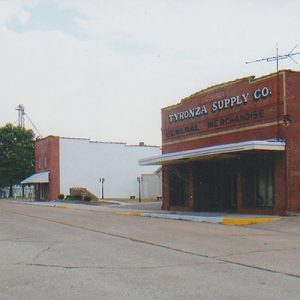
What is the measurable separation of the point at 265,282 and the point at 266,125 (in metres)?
15.0

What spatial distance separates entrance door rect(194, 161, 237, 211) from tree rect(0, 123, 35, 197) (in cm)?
4895

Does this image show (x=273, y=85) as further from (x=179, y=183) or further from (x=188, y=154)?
(x=179, y=183)

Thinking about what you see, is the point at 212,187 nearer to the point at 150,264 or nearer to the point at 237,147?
the point at 237,147

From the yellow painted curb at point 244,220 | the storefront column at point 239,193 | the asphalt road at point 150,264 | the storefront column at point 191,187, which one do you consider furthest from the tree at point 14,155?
the asphalt road at point 150,264

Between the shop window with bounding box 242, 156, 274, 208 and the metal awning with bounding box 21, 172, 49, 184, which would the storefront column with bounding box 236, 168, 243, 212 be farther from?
the metal awning with bounding box 21, 172, 49, 184

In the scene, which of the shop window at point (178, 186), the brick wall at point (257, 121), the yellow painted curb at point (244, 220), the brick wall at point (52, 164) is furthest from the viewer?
the brick wall at point (52, 164)

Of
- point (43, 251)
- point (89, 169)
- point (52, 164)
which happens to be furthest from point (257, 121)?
point (89, 169)

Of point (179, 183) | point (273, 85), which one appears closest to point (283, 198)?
point (273, 85)

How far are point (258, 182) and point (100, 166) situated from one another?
34417 millimetres

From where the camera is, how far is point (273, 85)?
2197 centimetres

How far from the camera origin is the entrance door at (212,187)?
26.9 m

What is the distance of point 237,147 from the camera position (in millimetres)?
20625

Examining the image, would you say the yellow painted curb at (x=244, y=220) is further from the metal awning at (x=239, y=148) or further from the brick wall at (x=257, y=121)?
the metal awning at (x=239, y=148)

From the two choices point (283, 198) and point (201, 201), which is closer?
point (283, 198)
